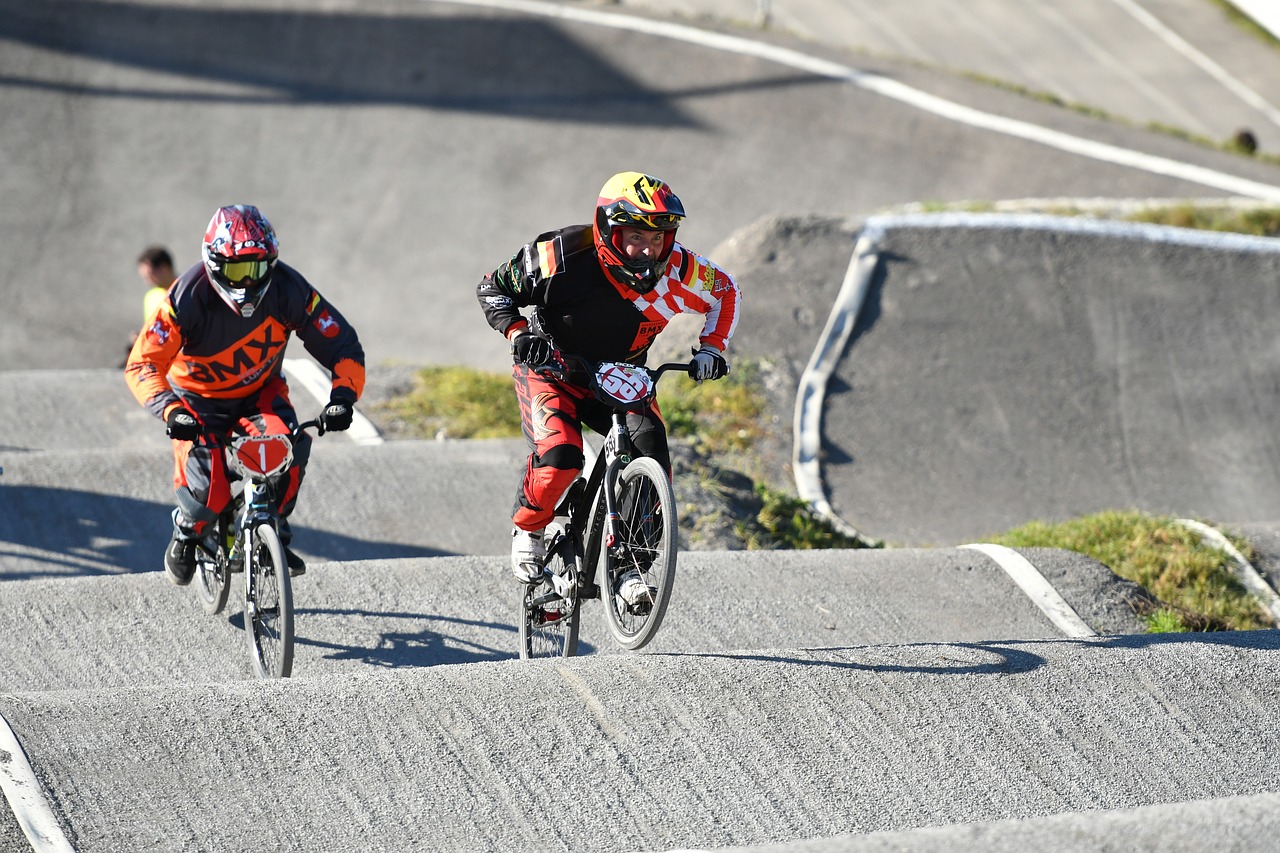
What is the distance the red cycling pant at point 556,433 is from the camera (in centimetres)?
559

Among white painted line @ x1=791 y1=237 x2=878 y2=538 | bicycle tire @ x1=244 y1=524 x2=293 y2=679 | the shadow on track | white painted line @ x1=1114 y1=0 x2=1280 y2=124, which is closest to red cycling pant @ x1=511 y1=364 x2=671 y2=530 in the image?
bicycle tire @ x1=244 y1=524 x2=293 y2=679

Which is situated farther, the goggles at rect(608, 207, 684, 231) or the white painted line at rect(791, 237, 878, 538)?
the white painted line at rect(791, 237, 878, 538)

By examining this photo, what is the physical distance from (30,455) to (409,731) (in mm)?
5678

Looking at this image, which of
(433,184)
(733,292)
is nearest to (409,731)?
(733,292)

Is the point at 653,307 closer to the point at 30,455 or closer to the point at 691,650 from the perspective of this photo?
the point at 691,650

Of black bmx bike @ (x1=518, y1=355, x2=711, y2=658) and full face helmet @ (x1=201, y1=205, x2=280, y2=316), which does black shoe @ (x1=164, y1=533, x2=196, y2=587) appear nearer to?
full face helmet @ (x1=201, y1=205, x2=280, y2=316)

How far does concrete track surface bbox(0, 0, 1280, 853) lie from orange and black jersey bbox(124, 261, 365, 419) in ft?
4.32

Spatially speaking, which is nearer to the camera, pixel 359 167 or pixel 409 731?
pixel 409 731

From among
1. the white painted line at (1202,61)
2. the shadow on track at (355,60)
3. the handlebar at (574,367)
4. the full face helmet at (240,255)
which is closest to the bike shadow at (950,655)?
the handlebar at (574,367)

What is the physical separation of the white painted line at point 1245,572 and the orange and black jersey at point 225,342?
18.5ft

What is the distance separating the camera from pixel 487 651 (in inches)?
262

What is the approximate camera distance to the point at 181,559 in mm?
6754

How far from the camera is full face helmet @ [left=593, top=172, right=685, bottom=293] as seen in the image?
5.28 metres

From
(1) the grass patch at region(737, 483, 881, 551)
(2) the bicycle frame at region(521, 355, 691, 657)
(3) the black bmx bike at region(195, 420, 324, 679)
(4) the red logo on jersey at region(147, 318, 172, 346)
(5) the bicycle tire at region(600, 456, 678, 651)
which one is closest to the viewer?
(5) the bicycle tire at region(600, 456, 678, 651)
